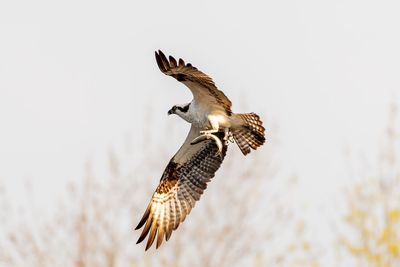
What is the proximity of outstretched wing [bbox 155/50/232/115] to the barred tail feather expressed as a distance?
0.48 metres

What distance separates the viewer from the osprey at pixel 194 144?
12.5m

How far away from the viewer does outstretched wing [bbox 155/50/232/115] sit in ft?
40.5

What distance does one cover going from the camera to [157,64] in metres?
12.4

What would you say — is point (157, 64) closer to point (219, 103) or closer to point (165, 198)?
point (219, 103)

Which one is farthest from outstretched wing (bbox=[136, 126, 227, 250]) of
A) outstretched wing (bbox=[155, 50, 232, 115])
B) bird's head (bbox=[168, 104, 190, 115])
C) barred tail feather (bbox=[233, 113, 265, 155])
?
outstretched wing (bbox=[155, 50, 232, 115])

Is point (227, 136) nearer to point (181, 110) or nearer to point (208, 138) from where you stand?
point (208, 138)

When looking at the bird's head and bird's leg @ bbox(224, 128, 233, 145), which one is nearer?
the bird's head

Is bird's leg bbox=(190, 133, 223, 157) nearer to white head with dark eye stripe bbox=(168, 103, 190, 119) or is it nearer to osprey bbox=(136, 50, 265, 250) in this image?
osprey bbox=(136, 50, 265, 250)

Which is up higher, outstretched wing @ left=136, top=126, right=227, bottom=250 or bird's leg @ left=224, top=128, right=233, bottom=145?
bird's leg @ left=224, top=128, right=233, bottom=145
